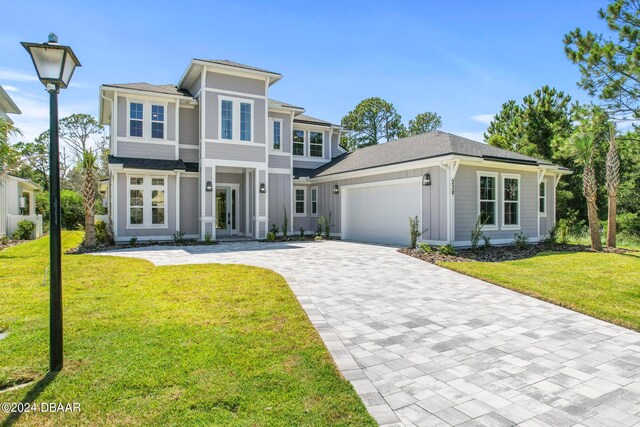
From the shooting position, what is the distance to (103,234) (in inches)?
560

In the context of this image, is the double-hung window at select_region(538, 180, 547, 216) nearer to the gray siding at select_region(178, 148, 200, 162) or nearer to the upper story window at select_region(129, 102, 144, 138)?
the gray siding at select_region(178, 148, 200, 162)

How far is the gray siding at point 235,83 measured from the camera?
15.1 metres

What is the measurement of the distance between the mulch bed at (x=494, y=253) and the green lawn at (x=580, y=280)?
0.60 meters

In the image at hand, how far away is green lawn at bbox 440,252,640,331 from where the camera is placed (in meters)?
5.60

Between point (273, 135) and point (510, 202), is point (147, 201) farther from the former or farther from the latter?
point (510, 202)

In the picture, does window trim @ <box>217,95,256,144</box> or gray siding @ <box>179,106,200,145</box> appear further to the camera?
gray siding @ <box>179,106,200,145</box>

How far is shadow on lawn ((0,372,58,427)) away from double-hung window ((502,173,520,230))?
1332 centimetres

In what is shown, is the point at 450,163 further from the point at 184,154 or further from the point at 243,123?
the point at 184,154

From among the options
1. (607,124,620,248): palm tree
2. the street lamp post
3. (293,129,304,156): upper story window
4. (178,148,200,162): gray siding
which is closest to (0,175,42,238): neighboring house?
(178,148,200,162): gray siding

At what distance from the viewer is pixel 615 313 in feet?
17.4

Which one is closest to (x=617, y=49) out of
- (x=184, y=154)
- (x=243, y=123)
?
(x=243, y=123)

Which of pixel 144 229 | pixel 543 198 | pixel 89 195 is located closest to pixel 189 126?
pixel 144 229

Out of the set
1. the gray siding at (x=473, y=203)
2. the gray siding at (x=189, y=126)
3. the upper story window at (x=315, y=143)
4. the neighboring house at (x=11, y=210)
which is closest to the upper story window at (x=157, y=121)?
the gray siding at (x=189, y=126)

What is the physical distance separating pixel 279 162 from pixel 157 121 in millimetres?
5352
